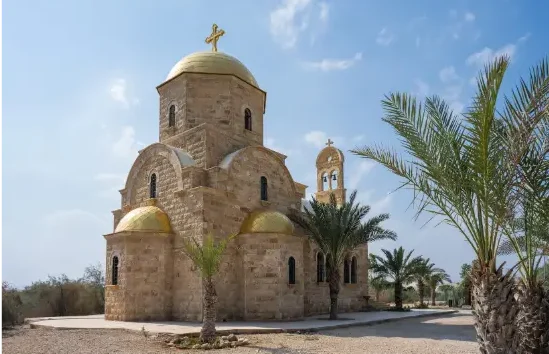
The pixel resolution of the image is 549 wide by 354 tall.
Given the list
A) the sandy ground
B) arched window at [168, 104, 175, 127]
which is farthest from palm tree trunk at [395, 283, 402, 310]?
arched window at [168, 104, 175, 127]

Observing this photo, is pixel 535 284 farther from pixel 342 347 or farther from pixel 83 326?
pixel 83 326

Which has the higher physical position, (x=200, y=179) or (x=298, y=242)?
(x=200, y=179)

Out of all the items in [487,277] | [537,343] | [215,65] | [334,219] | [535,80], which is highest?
[215,65]

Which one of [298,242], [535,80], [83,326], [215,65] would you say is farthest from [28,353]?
[215,65]

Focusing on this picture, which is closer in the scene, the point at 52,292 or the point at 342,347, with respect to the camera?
the point at 342,347

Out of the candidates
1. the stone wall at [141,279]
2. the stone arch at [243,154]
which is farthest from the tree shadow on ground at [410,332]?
the stone arch at [243,154]

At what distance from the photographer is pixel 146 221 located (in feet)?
48.3

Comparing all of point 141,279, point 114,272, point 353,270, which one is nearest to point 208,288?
point 141,279

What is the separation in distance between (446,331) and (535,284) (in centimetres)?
564

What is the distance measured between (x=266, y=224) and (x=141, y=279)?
14.0 ft

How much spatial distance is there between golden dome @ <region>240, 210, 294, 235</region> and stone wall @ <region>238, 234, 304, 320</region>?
0.53 ft

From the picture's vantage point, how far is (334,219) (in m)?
15.3

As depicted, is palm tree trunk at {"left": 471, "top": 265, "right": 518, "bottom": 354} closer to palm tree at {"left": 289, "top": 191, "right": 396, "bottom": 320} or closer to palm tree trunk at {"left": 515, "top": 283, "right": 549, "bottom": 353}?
palm tree trunk at {"left": 515, "top": 283, "right": 549, "bottom": 353}

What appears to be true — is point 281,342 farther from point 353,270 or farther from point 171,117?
point 353,270
